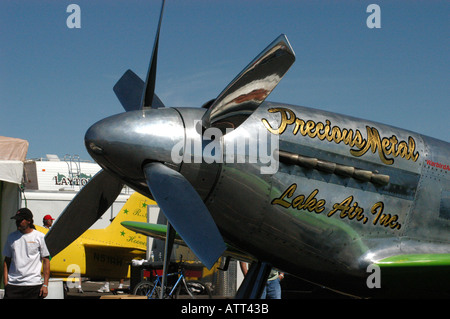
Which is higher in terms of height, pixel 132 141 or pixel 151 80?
pixel 151 80

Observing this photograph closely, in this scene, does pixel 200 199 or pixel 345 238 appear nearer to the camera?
pixel 200 199

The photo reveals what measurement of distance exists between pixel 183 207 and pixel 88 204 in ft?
5.75

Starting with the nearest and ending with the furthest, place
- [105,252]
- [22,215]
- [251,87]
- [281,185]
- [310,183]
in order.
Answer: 1. [251,87]
2. [281,185]
3. [310,183]
4. [22,215]
5. [105,252]

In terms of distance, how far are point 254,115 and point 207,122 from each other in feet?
1.75

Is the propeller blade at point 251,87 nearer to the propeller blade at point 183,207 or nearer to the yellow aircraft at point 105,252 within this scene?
the propeller blade at point 183,207

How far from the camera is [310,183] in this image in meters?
5.64

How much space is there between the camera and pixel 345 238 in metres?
5.78

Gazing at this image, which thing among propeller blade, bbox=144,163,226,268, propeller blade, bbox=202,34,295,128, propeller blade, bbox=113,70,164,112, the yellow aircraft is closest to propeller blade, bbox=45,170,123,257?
propeller blade, bbox=113,70,164,112

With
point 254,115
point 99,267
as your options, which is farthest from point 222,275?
point 254,115

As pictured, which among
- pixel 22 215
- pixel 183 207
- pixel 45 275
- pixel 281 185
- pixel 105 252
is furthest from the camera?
pixel 105 252

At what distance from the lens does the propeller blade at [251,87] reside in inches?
200

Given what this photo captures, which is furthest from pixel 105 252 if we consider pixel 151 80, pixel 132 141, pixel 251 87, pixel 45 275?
pixel 251 87

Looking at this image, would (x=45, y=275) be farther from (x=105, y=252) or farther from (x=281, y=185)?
(x=105, y=252)
